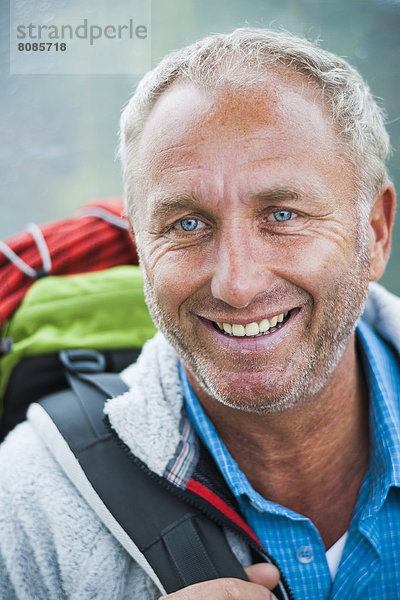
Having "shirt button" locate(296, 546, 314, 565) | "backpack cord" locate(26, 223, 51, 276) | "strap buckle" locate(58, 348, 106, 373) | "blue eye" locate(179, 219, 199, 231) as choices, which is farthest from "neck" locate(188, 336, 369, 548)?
"backpack cord" locate(26, 223, 51, 276)

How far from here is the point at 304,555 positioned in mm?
1474

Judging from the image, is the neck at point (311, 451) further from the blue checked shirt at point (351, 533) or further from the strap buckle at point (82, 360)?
the strap buckle at point (82, 360)

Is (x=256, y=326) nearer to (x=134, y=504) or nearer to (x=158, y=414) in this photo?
(x=158, y=414)

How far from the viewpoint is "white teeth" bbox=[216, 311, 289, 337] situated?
141 centimetres

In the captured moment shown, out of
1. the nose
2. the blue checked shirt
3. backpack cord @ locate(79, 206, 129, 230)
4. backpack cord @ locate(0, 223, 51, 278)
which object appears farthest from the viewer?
backpack cord @ locate(79, 206, 129, 230)

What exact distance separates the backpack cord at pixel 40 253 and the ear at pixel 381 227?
105 cm

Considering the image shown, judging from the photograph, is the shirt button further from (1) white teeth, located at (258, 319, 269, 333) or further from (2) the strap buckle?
(2) the strap buckle

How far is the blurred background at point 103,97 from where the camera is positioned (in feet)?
7.77

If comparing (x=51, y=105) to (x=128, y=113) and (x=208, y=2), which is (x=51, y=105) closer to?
(x=208, y=2)

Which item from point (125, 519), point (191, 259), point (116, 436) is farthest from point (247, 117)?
point (125, 519)

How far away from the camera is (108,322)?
196 centimetres

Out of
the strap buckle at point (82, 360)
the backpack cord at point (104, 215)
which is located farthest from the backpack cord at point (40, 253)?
the strap buckle at point (82, 360)

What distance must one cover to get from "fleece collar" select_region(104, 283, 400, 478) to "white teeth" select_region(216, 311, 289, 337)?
1.01 ft

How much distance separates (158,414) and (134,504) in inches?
9.3
